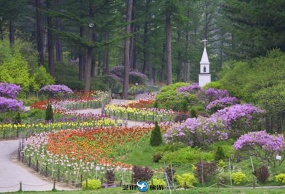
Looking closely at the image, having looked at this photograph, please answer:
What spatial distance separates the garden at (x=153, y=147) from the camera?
14180mm

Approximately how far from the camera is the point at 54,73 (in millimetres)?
44562

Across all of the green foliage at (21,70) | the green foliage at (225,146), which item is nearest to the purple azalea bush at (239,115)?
the green foliage at (225,146)

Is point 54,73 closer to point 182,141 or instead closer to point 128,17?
point 128,17

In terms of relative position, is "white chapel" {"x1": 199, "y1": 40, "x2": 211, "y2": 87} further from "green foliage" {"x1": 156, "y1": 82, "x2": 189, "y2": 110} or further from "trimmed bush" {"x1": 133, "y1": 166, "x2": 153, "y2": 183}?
"trimmed bush" {"x1": 133, "y1": 166, "x2": 153, "y2": 183}

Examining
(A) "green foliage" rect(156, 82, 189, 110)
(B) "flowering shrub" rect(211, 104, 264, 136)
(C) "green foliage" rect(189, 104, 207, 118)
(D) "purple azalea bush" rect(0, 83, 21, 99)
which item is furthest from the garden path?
(A) "green foliage" rect(156, 82, 189, 110)

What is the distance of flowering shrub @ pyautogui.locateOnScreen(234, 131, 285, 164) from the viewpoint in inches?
618

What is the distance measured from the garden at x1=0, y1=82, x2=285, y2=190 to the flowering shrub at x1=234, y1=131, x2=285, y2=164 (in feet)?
0.11

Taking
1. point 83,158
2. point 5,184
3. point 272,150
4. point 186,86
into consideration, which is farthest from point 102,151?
point 186,86

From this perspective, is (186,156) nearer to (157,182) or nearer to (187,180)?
(187,180)

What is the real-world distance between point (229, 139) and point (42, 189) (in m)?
9.85

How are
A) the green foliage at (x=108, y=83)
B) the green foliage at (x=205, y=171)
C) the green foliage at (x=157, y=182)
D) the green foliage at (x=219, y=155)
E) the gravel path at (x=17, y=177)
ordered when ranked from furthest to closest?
the green foliage at (x=108, y=83)
the green foliage at (x=219, y=155)
the gravel path at (x=17, y=177)
the green foliage at (x=205, y=171)
the green foliage at (x=157, y=182)

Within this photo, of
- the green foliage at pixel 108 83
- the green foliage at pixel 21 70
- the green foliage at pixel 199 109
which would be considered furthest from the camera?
the green foliage at pixel 108 83

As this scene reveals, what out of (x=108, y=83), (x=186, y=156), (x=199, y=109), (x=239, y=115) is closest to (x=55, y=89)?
(x=108, y=83)

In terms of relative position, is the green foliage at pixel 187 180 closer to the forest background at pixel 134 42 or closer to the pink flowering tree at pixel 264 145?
the pink flowering tree at pixel 264 145
